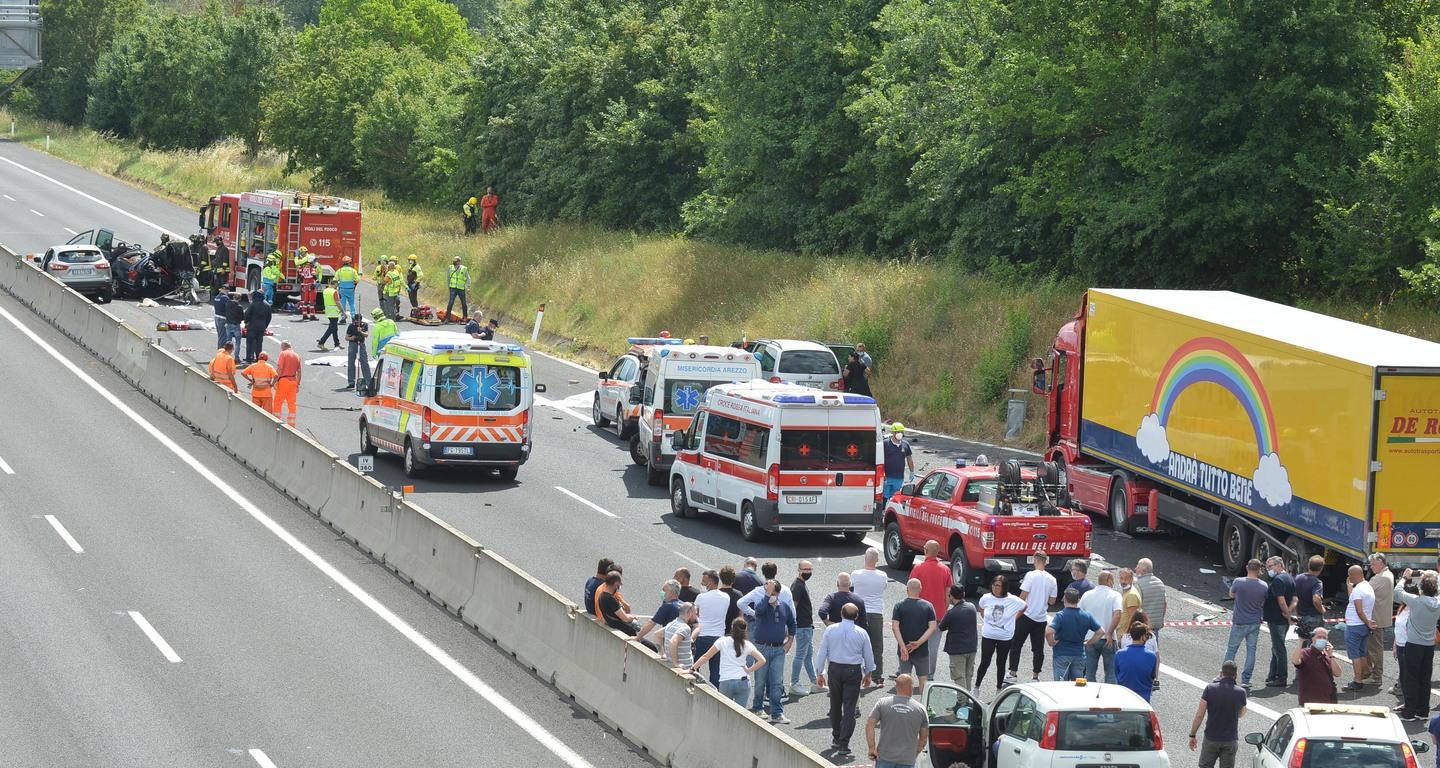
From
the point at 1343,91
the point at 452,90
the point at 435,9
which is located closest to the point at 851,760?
the point at 1343,91

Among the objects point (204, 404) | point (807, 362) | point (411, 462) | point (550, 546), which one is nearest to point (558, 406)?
point (807, 362)

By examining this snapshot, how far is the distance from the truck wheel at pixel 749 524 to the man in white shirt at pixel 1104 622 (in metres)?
7.83

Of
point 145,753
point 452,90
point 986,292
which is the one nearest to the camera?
point 145,753

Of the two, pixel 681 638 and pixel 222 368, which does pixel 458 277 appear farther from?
pixel 681 638

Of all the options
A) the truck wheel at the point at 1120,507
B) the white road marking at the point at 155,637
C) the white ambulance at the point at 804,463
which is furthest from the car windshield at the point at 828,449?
the white road marking at the point at 155,637

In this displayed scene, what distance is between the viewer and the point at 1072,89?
38.8 metres

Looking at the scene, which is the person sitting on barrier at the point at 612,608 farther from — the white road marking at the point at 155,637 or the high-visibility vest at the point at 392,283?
the high-visibility vest at the point at 392,283

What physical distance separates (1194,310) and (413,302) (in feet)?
87.0

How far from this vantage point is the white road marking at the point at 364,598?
652 inches

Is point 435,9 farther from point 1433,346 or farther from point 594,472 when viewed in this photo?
point 1433,346

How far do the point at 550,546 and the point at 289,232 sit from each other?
2298 centimetres

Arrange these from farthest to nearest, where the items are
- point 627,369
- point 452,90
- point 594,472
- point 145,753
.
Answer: point 452,90
point 627,369
point 594,472
point 145,753

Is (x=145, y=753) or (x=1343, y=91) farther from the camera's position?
(x=1343, y=91)

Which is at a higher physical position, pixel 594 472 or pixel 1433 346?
pixel 1433 346
